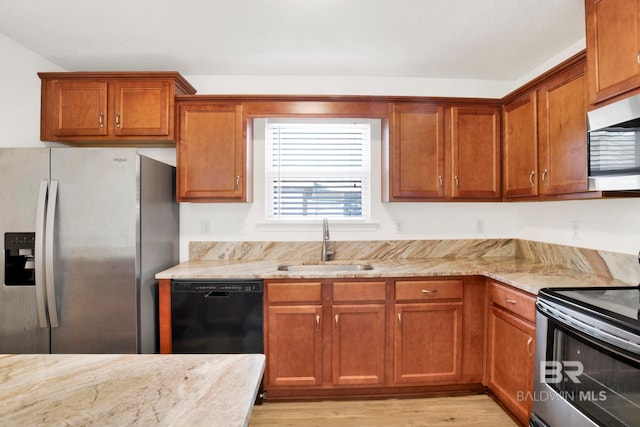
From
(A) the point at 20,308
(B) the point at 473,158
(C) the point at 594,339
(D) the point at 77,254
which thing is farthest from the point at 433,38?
(A) the point at 20,308

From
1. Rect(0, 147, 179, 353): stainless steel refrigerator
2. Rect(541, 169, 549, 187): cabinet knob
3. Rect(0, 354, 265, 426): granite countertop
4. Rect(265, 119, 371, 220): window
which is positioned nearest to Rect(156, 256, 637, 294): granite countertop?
Rect(0, 147, 179, 353): stainless steel refrigerator

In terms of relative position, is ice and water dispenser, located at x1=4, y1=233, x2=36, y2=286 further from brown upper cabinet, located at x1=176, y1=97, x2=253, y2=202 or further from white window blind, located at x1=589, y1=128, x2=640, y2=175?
white window blind, located at x1=589, y1=128, x2=640, y2=175

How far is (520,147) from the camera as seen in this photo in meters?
2.39

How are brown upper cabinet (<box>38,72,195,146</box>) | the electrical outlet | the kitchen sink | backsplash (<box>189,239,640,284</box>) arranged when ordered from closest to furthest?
the electrical outlet
brown upper cabinet (<box>38,72,195,146</box>)
the kitchen sink
backsplash (<box>189,239,640,284</box>)

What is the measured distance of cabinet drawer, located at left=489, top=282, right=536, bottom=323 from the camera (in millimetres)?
1846

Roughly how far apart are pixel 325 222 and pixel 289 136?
2.72 feet

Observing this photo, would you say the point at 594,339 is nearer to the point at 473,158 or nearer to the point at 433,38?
the point at 473,158

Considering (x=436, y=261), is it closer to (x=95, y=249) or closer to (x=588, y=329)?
(x=588, y=329)

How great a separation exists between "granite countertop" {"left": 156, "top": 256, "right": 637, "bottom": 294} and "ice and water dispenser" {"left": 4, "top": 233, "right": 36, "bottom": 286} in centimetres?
72

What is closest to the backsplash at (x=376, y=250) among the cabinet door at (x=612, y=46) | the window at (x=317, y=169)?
the window at (x=317, y=169)

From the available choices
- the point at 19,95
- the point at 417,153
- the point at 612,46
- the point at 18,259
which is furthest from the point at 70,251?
the point at 612,46

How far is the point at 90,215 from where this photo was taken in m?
2.03

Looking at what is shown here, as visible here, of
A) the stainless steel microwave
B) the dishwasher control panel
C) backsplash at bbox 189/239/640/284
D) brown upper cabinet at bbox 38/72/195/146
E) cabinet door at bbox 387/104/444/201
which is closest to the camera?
the stainless steel microwave

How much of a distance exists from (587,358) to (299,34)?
2387 millimetres
